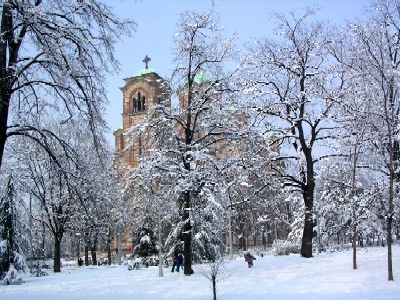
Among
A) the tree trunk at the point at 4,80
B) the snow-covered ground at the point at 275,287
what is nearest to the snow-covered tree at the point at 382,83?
the snow-covered ground at the point at 275,287

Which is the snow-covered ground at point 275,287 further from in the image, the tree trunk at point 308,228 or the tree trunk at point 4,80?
the tree trunk at point 4,80

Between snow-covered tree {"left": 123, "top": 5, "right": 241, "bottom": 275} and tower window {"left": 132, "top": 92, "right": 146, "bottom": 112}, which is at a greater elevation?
tower window {"left": 132, "top": 92, "right": 146, "bottom": 112}

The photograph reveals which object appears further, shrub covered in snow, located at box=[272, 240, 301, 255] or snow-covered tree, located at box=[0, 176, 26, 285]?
shrub covered in snow, located at box=[272, 240, 301, 255]

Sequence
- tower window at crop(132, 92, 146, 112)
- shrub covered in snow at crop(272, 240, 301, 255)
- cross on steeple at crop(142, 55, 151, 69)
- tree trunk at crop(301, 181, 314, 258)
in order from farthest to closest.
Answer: cross on steeple at crop(142, 55, 151, 69)
tower window at crop(132, 92, 146, 112)
shrub covered in snow at crop(272, 240, 301, 255)
tree trunk at crop(301, 181, 314, 258)

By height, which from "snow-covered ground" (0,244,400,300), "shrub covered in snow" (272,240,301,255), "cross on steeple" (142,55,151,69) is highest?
"cross on steeple" (142,55,151,69)

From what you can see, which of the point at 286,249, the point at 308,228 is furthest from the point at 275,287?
the point at 286,249

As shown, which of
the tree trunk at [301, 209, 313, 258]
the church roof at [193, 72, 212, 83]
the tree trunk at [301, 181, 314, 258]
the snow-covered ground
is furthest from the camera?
the tree trunk at [301, 181, 314, 258]

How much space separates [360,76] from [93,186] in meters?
10.1

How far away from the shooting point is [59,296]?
13.9 m

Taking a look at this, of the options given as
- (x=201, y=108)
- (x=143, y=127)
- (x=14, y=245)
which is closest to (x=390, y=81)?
(x=201, y=108)

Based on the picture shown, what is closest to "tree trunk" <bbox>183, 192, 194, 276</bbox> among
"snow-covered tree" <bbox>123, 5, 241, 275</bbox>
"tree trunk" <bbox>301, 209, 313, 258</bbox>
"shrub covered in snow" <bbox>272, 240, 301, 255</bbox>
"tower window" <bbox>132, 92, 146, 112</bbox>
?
"snow-covered tree" <bbox>123, 5, 241, 275</bbox>

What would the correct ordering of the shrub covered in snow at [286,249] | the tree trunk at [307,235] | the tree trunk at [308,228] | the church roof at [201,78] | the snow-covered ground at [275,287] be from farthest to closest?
the shrub covered in snow at [286,249], the tree trunk at [308,228], the tree trunk at [307,235], the church roof at [201,78], the snow-covered ground at [275,287]

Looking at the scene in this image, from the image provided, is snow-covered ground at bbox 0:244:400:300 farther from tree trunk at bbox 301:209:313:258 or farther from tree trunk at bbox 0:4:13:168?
tree trunk at bbox 0:4:13:168

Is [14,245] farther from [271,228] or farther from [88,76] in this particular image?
[271,228]
